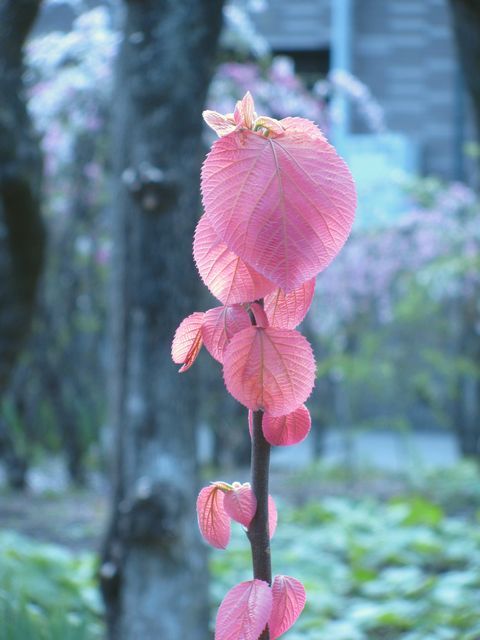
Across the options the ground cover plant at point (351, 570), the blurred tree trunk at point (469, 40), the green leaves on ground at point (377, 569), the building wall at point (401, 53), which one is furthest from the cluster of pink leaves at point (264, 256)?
the building wall at point (401, 53)

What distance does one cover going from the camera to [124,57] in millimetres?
2678

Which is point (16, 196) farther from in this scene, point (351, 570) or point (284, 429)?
point (284, 429)

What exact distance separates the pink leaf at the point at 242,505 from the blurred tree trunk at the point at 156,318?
1766 mm

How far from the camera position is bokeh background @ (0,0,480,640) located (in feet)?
8.32

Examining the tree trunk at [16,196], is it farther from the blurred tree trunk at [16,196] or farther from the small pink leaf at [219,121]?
the small pink leaf at [219,121]

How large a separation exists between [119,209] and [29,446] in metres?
5.08

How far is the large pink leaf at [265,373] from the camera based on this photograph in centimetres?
67

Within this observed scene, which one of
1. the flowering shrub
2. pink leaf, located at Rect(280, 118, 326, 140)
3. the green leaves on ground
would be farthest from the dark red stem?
the flowering shrub

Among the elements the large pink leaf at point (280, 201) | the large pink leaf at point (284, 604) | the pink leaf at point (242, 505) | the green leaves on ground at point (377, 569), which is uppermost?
the large pink leaf at point (280, 201)

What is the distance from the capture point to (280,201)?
0.66 metres

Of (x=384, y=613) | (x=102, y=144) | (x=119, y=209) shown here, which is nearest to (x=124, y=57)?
(x=119, y=209)

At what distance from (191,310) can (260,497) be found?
6.25ft

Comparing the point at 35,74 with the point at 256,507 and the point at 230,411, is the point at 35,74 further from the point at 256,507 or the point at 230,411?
the point at 256,507

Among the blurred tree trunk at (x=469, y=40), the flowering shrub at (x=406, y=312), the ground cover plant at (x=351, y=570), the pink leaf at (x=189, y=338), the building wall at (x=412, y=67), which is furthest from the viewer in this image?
the building wall at (x=412, y=67)
